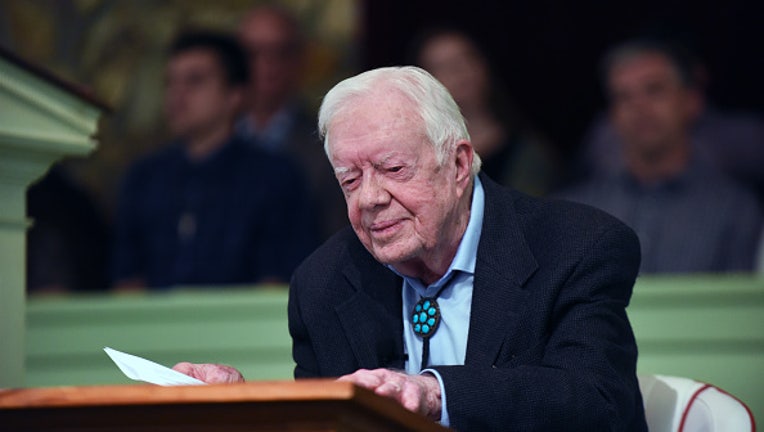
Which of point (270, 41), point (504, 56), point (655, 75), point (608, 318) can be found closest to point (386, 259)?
point (608, 318)

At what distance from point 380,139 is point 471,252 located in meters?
0.37

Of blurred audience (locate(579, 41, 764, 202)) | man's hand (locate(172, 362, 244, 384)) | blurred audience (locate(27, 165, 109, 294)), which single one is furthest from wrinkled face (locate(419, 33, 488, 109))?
man's hand (locate(172, 362, 244, 384))

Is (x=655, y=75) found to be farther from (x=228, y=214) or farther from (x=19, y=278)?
(x=19, y=278)

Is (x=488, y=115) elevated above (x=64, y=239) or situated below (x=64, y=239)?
above

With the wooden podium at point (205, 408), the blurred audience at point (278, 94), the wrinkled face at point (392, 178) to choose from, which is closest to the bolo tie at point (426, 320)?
the wrinkled face at point (392, 178)

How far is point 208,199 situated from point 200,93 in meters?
0.62

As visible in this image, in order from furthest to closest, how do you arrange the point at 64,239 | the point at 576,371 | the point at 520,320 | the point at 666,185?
the point at 64,239
the point at 666,185
the point at 520,320
the point at 576,371

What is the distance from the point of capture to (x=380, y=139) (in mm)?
2594

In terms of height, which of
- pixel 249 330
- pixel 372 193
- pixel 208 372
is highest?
pixel 372 193

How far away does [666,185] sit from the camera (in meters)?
5.34

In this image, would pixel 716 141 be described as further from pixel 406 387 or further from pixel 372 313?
pixel 406 387

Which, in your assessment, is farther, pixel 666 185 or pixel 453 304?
pixel 666 185

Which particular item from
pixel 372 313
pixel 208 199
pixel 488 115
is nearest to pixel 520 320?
pixel 372 313

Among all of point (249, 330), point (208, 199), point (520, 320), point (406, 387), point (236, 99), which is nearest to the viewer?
point (406, 387)
